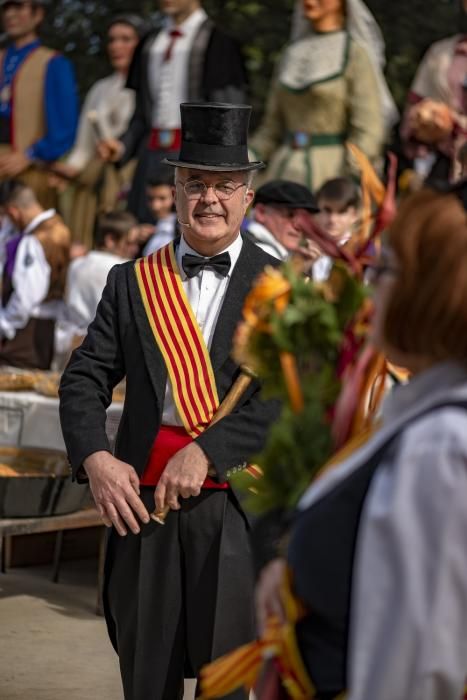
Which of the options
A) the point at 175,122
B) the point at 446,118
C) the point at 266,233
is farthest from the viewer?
the point at 175,122

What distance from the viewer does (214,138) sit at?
4129mm

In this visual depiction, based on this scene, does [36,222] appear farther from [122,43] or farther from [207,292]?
[207,292]

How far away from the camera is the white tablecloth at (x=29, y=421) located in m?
7.38

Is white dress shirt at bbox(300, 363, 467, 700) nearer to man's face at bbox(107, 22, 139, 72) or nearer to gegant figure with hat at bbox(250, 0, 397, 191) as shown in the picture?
gegant figure with hat at bbox(250, 0, 397, 191)

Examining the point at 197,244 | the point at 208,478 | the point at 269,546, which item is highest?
the point at 269,546

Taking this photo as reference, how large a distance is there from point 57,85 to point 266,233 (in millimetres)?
5916

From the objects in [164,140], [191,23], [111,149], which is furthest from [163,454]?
[111,149]

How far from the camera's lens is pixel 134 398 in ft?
13.1

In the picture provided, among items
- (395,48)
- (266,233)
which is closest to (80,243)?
(395,48)

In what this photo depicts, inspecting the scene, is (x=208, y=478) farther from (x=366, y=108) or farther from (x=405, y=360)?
(x=366, y=108)

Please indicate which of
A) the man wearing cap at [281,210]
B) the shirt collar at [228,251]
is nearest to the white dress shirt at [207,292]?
the shirt collar at [228,251]

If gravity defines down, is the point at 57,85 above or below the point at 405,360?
below

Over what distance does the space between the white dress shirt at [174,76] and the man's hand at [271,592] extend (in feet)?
28.4

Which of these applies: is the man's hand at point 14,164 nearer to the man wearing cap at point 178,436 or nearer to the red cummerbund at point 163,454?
the man wearing cap at point 178,436
